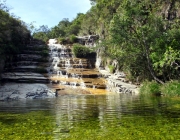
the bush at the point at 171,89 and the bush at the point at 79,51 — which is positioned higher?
the bush at the point at 79,51

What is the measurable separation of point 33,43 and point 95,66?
491 inches

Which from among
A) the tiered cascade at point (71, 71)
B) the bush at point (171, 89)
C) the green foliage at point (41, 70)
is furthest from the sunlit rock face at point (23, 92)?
the bush at point (171, 89)

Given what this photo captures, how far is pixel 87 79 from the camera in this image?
105ft

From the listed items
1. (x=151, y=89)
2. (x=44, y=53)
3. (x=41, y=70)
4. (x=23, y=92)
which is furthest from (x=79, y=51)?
(x=151, y=89)

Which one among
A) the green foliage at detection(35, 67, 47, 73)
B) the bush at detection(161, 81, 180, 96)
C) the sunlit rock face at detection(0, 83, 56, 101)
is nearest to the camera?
the bush at detection(161, 81, 180, 96)

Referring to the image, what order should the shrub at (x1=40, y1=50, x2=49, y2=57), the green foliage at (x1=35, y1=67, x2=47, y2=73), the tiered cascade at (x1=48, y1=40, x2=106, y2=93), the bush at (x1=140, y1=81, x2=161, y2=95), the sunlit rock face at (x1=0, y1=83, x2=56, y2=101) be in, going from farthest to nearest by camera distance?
1. the shrub at (x1=40, y1=50, x2=49, y2=57)
2. the green foliage at (x1=35, y1=67, x2=47, y2=73)
3. the tiered cascade at (x1=48, y1=40, x2=106, y2=93)
4. the sunlit rock face at (x1=0, y1=83, x2=56, y2=101)
5. the bush at (x1=140, y1=81, x2=161, y2=95)

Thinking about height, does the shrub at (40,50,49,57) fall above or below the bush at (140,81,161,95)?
above

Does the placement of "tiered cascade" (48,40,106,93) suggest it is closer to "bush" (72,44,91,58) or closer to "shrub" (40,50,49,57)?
"shrub" (40,50,49,57)

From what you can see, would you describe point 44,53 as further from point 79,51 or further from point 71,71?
point 71,71

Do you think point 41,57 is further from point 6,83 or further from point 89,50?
point 6,83

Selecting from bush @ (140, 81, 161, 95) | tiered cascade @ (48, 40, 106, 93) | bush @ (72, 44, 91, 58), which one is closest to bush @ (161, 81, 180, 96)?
bush @ (140, 81, 161, 95)

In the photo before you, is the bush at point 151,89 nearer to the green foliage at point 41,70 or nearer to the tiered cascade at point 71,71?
the tiered cascade at point 71,71

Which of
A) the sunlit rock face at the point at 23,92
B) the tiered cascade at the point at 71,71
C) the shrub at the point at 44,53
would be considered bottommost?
the sunlit rock face at the point at 23,92

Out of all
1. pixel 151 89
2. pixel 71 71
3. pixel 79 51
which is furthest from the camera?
pixel 79 51
